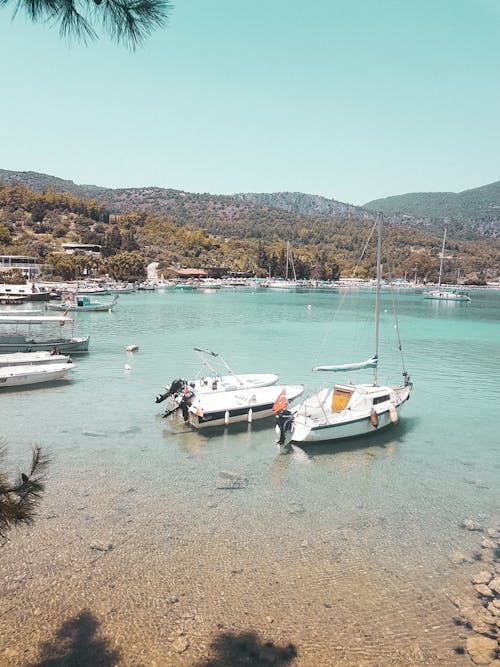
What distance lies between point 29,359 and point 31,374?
278 centimetres

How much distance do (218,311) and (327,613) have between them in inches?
3285

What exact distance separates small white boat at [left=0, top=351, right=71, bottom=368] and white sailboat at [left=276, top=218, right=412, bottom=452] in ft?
60.7

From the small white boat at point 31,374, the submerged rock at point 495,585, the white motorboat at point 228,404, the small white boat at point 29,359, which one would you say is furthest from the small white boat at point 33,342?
the submerged rock at point 495,585

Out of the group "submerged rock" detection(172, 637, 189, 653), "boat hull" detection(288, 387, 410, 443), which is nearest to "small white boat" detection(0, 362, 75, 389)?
"boat hull" detection(288, 387, 410, 443)

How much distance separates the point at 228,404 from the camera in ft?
77.4

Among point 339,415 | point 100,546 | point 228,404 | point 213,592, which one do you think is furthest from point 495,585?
point 228,404

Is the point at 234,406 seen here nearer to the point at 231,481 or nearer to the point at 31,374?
the point at 231,481

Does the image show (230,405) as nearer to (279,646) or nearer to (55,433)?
(55,433)

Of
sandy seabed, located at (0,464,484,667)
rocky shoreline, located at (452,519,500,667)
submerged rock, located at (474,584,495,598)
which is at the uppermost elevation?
submerged rock, located at (474,584,495,598)

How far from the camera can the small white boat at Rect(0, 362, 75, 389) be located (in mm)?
29344

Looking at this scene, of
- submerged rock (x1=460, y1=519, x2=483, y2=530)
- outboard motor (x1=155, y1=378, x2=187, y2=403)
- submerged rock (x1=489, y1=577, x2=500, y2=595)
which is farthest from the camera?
outboard motor (x1=155, y1=378, x2=187, y2=403)

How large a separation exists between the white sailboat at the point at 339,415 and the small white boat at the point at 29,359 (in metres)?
18.5

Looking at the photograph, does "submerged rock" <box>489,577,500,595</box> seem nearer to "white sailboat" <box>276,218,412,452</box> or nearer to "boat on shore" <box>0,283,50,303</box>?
"white sailboat" <box>276,218,412,452</box>

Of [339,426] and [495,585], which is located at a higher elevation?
[339,426]
